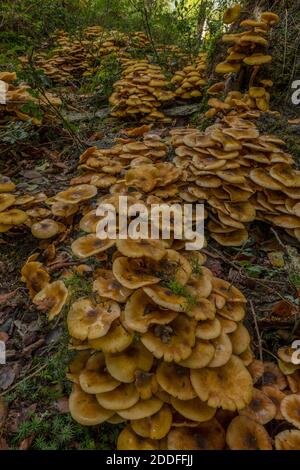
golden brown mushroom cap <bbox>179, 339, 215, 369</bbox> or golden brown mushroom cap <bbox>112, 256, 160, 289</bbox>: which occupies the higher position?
golden brown mushroom cap <bbox>112, 256, 160, 289</bbox>

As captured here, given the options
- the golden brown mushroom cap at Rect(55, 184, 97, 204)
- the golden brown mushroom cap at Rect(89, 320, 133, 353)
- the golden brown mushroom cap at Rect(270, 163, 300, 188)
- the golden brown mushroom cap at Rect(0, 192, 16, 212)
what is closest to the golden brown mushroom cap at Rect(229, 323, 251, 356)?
the golden brown mushroom cap at Rect(89, 320, 133, 353)

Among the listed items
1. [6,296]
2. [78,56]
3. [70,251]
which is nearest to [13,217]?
[70,251]

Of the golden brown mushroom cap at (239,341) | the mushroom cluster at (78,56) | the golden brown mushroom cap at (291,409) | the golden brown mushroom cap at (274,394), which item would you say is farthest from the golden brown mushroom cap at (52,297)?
the mushroom cluster at (78,56)

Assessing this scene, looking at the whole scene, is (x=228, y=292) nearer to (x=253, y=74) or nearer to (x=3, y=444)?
(x=3, y=444)

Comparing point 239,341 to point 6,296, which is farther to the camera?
point 6,296

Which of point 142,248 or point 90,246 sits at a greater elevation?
point 142,248

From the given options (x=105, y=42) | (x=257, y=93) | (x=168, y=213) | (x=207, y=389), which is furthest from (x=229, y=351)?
(x=105, y=42)

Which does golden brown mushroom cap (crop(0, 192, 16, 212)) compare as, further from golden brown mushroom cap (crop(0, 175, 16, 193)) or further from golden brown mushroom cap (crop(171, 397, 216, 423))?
golden brown mushroom cap (crop(171, 397, 216, 423))

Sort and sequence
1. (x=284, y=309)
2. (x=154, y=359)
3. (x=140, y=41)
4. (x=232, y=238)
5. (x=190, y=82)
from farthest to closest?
(x=140, y=41) < (x=190, y=82) < (x=232, y=238) < (x=284, y=309) < (x=154, y=359)
